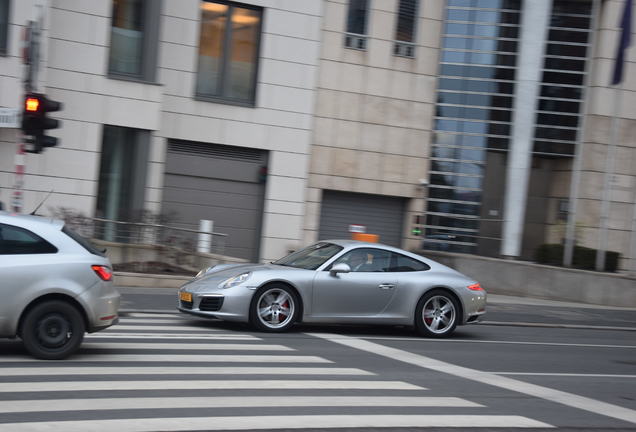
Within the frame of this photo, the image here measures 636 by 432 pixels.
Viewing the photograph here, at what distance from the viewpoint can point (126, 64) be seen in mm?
21172

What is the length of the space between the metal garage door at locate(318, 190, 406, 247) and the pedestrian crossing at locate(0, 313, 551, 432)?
14768 mm

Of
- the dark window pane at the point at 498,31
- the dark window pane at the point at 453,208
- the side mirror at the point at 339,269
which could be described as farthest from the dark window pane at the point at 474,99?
the side mirror at the point at 339,269

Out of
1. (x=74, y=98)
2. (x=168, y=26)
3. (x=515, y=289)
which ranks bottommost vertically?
(x=515, y=289)

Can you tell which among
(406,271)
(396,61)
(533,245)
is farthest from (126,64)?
(533,245)

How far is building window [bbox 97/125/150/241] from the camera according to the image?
69.7 feet

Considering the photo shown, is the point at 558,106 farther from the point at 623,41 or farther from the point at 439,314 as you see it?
the point at 439,314

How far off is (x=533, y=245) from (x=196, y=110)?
1097 cm

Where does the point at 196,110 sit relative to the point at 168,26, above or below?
below

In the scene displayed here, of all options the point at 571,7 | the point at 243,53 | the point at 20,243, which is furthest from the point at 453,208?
the point at 20,243

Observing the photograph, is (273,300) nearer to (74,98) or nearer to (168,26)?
(74,98)

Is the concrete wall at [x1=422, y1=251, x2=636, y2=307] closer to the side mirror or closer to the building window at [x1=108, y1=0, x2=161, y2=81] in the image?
the building window at [x1=108, y1=0, x2=161, y2=81]

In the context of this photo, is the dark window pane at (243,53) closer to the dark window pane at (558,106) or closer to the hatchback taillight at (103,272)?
the dark window pane at (558,106)

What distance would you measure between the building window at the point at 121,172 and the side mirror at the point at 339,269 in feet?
32.5

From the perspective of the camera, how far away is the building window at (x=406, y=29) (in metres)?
25.2
